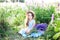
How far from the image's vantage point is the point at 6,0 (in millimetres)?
1959

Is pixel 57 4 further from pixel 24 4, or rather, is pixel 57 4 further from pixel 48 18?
pixel 24 4

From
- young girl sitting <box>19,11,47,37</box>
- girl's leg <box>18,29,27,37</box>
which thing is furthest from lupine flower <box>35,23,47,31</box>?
girl's leg <box>18,29,27,37</box>

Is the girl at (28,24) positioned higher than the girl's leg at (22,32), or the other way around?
the girl at (28,24)

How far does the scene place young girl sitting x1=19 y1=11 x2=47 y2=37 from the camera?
1.91 m

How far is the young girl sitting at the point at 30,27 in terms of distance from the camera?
75.1 inches

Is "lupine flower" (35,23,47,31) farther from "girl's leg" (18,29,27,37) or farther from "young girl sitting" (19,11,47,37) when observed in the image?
"girl's leg" (18,29,27,37)

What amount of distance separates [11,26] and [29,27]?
162 mm

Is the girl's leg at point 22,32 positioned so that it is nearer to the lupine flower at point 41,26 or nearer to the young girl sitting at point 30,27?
the young girl sitting at point 30,27

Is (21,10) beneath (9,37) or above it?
above

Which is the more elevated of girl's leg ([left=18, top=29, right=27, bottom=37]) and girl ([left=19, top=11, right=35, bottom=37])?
girl ([left=19, top=11, right=35, bottom=37])

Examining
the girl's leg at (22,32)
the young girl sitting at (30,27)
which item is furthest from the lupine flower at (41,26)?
the girl's leg at (22,32)

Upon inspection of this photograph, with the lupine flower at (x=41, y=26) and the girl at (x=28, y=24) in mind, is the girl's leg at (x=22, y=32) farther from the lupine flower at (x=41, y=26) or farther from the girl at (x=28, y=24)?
the lupine flower at (x=41, y=26)

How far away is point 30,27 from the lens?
1925 millimetres

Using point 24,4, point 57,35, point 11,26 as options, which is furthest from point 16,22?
point 57,35
